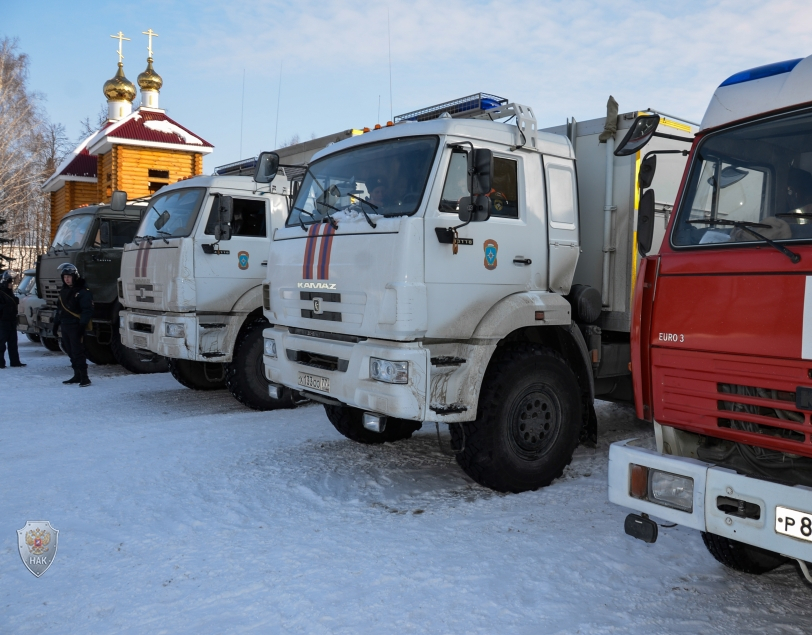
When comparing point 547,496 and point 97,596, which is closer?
point 97,596

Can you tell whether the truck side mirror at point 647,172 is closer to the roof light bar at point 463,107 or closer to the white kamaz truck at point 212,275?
the roof light bar at point 463,107

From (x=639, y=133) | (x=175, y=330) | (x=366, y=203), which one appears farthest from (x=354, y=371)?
(x=175, y=330)

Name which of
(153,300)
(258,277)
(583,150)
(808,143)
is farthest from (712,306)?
(153,300)

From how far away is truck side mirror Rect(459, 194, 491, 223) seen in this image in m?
4.56

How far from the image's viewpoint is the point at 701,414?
3.20 metres

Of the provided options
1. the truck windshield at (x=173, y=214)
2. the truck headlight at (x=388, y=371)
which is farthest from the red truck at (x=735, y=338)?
the truck windshield at (x=173, y=214)

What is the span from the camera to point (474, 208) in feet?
15.1

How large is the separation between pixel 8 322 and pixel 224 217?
22.7 feet

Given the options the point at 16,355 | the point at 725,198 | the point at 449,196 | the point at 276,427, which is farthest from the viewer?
the point at 16,355

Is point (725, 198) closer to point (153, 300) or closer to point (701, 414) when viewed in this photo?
point (701, 414)

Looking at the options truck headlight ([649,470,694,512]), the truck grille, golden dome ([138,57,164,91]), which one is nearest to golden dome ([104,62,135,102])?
golden dome ([138,57,164,91])

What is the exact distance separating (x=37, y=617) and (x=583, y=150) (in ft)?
16.4

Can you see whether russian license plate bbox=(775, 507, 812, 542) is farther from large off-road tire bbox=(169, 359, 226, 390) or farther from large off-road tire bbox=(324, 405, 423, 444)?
large off-road tire bbox=(169, 359, 226, 390)

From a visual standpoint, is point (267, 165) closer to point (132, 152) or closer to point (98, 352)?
point (98, 352)
